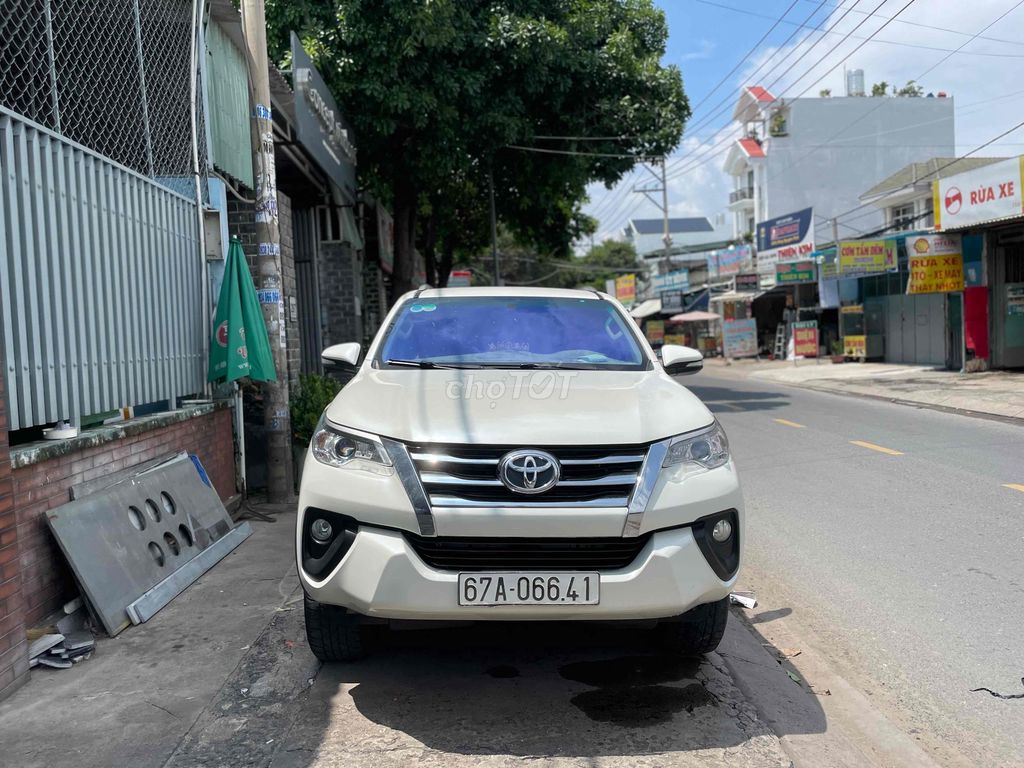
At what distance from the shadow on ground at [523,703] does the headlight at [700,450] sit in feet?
3.21

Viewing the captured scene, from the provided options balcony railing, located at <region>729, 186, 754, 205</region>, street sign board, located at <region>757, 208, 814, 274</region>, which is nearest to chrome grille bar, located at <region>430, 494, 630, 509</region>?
street sign board, located at <region>757, 208, 814, 274</region>

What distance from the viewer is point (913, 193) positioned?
29109 mm

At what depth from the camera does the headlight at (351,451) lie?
3.16m

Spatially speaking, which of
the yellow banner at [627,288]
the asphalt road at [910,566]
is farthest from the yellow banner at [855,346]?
the yellow banner at [627,288]

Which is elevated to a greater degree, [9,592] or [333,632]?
[9,592]

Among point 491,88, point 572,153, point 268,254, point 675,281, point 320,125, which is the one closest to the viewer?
point 268,254

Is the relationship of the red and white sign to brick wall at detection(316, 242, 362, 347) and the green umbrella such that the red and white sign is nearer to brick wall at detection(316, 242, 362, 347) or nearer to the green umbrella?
brick wall at detection(316, 242, 362, 347)

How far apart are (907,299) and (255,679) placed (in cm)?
2432

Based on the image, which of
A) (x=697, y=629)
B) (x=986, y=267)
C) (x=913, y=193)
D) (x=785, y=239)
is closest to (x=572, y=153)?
(x=986, y=267)

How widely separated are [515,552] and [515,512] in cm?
16

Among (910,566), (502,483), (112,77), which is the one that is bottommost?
(910,566)

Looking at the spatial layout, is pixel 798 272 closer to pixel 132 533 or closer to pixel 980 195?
pixel 980 195

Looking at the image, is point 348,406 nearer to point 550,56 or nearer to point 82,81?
point 82,81

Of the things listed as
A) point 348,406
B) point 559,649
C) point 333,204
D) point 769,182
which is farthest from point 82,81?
point 769,182
